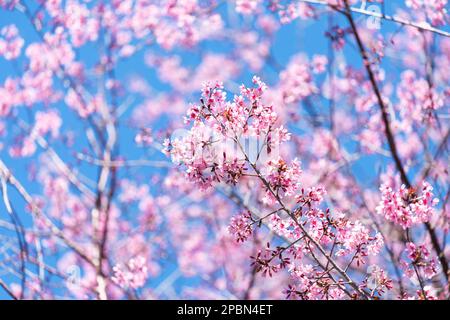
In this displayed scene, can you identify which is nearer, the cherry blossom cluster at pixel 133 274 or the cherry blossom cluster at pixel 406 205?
the cherry blossom cluster at pixel 406 205

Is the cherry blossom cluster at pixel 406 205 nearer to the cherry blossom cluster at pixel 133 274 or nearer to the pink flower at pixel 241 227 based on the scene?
the pink flower at pixel 241 227

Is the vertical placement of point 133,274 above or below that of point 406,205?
above

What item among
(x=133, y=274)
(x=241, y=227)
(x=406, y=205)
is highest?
(x=133, y=274)

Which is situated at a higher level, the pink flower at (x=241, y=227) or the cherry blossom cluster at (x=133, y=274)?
the cherry blossom cluster at (x=133, y=274)

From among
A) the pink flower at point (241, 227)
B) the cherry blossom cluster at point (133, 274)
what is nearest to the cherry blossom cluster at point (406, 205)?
the pink flower at point (241, 227)

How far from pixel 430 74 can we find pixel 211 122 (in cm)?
335

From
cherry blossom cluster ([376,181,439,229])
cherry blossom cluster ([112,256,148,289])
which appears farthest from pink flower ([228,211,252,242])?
cherry blossom cluster ([112,256,148,289])

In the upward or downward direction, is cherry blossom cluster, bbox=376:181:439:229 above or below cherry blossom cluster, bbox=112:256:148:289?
below

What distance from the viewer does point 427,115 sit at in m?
5.88

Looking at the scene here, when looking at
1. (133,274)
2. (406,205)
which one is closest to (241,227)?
(406,205)

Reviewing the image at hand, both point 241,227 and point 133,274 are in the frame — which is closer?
point 241,227

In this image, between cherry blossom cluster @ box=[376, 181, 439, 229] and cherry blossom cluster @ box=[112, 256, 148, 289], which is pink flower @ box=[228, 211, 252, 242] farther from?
cherry blossom cluster @ box=[112, 256, 148, 289]

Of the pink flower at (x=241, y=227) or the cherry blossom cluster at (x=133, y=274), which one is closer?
the pink flower at (x=241, y=227)

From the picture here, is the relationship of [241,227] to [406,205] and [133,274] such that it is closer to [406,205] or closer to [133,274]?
[406,205]
